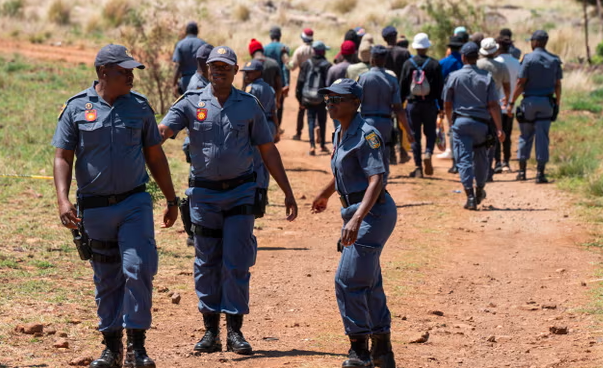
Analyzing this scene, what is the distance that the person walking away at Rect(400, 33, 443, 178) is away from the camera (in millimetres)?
14203

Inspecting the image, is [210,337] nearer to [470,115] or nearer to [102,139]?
[102,139]

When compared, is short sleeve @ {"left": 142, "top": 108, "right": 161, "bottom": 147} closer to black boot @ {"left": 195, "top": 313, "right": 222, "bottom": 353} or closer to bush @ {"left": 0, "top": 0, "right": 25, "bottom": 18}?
black boot @ {"left": 195, "top": 313, "right": 222, "bottom": 353}

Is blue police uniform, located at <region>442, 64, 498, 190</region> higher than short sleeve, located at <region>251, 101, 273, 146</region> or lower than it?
lower

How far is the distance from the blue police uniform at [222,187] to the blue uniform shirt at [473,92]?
19.4 feet

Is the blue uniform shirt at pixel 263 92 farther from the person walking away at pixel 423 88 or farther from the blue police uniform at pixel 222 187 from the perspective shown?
the blue police uniform at pixel 222 187

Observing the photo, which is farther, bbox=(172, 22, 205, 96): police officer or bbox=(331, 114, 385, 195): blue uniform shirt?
bbox=(172, 22, 205, 96): police officer

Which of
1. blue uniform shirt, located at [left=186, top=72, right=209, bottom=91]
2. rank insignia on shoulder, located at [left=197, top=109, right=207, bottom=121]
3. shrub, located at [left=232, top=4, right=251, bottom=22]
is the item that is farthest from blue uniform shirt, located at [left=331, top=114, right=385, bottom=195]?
shrub, located at [left=232, top=4, right=251, bottom=22]

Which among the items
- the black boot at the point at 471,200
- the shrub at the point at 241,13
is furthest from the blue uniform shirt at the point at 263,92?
the shrub at the point at 241,13

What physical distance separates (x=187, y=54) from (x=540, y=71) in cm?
484

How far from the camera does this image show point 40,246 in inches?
384

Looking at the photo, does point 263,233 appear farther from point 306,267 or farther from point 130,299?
point 130,299

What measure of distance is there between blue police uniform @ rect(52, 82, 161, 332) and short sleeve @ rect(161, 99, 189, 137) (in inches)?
26.2

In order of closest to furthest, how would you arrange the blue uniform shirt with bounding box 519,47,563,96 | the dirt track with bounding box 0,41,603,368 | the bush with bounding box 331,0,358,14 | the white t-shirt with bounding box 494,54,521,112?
the dirt track with bounding box 0,41,603,368
the blue uniform shirt with bounding box 519,47,563,96
the white t-shirt with bounding box 494,54,521,112
the bush with bounding box 331,0,358,14

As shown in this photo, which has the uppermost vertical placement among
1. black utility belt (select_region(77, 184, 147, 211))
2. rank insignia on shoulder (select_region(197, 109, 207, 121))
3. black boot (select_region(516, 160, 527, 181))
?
rank insignia on shoulder (select_region(197, 109, 207, 121))
